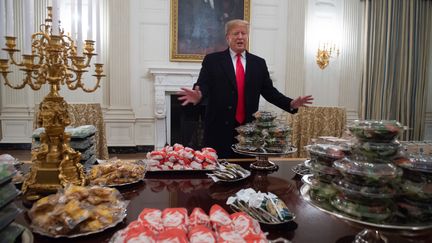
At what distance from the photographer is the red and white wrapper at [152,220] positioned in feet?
2.10

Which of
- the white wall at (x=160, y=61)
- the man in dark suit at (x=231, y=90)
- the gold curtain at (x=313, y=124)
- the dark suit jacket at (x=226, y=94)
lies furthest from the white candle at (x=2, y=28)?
the white wall at (x=160, y=61)

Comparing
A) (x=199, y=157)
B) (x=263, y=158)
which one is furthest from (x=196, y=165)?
(x=263, y=158)

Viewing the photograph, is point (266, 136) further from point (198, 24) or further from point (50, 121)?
point (198, 24)

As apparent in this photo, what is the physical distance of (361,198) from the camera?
0.62 metres

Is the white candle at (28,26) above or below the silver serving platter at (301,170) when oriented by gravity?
above

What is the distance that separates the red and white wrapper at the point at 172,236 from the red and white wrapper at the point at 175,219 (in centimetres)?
3

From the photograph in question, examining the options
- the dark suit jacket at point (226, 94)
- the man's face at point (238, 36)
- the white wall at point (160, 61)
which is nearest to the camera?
the man's face at point (238, 36)

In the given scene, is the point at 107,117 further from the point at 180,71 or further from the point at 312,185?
the point at 312,185

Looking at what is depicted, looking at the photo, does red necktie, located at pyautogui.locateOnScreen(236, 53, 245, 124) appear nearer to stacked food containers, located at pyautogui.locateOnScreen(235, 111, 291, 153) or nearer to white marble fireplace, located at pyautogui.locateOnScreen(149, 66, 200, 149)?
stacked food containers, located at pyautogui.locateOnScreen(235, 111, 291, 153)

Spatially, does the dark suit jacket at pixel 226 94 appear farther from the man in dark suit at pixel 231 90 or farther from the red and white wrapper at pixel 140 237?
the red and white wrapper at pixel 140 237

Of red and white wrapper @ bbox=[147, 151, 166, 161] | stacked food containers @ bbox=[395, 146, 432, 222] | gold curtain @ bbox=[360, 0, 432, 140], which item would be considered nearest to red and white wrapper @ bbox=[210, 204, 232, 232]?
stacked food containers @ bbox=[395, 146, 432, 222]

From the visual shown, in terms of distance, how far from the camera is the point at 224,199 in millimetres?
964

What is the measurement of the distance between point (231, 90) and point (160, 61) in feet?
11.3

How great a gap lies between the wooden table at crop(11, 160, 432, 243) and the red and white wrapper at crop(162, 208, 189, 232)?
148 millimetres
